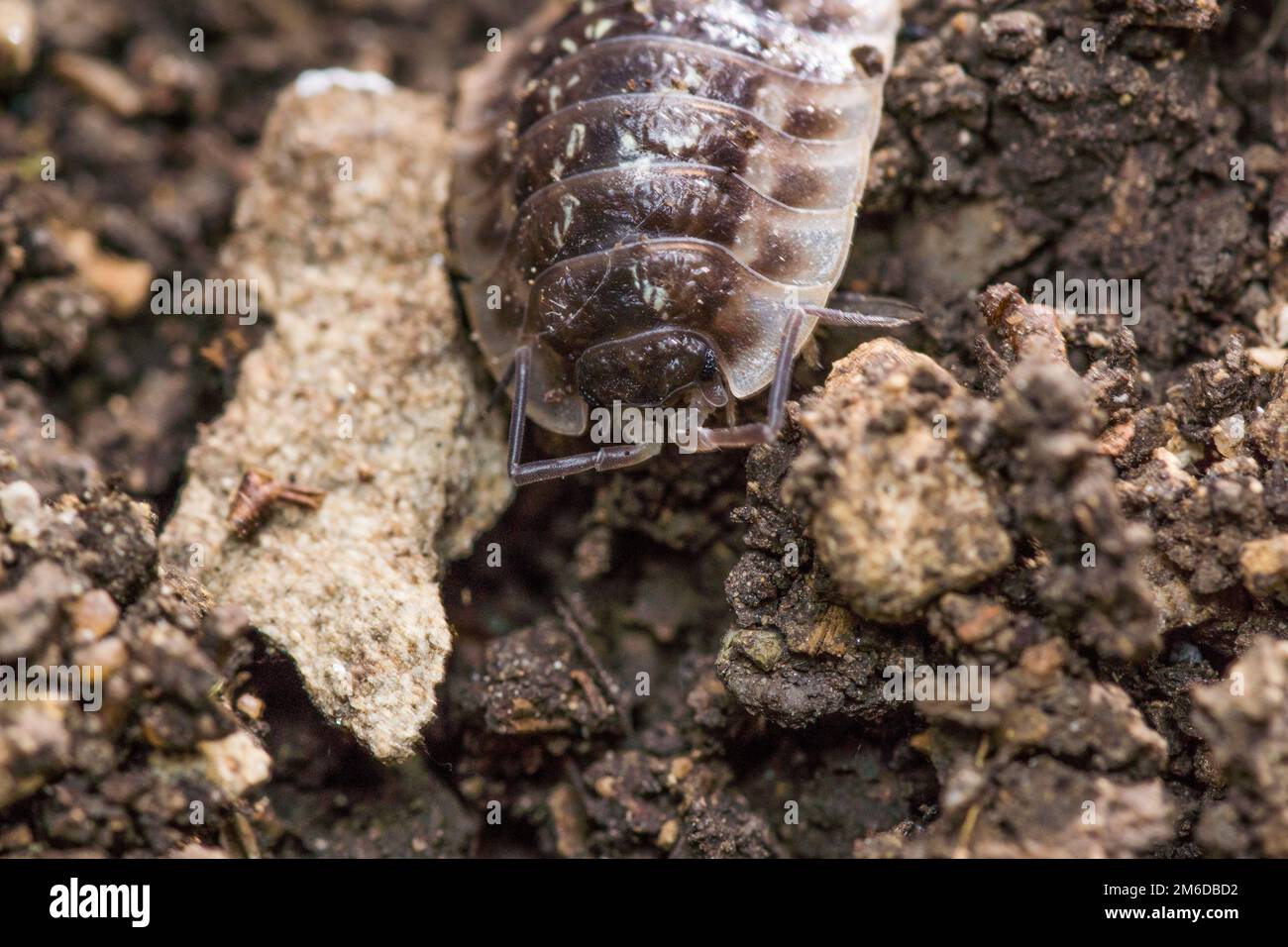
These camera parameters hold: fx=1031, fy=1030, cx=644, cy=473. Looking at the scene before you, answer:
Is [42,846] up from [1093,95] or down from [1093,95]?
down

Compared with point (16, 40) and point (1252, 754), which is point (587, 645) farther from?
point (16, 40)

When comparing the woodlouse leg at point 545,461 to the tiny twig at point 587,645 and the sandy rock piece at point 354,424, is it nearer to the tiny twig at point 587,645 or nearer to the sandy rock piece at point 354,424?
the sandy rock piece at point 354,424

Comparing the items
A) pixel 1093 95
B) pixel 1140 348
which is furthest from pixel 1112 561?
pixel 1093 95

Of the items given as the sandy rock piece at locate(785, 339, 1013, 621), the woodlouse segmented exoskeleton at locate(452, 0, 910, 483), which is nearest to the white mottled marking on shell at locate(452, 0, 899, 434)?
the woodlouse segmented exoskeleton at locate(452, 0, 910, 483)

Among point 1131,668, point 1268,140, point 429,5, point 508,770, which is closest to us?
point 1131,668

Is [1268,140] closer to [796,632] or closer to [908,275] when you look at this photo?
[908,275]
